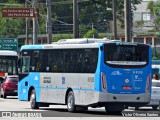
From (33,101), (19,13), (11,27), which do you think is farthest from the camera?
(11,27)

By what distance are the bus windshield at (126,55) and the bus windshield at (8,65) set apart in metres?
25.3

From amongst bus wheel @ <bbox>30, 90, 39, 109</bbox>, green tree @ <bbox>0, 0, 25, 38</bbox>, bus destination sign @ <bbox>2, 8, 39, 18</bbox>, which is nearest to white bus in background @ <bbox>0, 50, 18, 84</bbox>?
bus destination sign @ <bbox>2, 8, 39, 18</bbox>

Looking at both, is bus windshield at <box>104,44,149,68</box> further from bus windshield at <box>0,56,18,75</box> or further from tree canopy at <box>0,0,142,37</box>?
tree canopy at <box>0,0,142,37</box>

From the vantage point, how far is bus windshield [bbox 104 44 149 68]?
28.6 meters

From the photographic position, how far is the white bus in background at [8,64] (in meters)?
53.4

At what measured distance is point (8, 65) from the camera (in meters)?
53.8

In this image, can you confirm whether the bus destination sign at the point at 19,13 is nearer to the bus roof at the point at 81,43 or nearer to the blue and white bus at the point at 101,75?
the bus roof at the point at 81,43

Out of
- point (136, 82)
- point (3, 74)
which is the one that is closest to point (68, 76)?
point (136, 82)

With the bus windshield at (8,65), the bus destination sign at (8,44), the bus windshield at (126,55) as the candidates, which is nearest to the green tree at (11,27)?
the bus destination sign at (8,44)

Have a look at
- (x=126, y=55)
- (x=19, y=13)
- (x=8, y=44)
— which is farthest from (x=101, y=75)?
(x=8, y=44)

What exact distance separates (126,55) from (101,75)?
4.57 feet

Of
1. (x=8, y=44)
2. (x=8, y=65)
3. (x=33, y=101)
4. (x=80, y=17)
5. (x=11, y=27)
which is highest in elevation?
(x=80, y=17)

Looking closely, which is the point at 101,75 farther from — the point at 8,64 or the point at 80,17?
the point at 80,17

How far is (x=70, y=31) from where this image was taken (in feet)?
368
